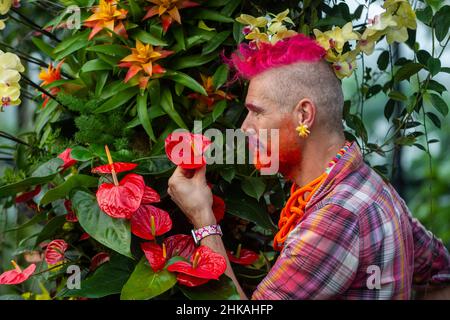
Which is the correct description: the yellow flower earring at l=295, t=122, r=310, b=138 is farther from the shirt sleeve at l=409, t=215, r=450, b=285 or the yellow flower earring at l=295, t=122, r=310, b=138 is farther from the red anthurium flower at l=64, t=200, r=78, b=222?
the red anthurium flower at l=64, t=200, r=78, b=222

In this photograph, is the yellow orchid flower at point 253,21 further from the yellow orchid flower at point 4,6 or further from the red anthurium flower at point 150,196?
the yellow orchid flower at point 4,6

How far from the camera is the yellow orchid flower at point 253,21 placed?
147cm

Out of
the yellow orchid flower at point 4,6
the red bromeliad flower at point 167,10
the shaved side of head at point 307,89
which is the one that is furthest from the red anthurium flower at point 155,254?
the yellow orchid flower at point 4,6

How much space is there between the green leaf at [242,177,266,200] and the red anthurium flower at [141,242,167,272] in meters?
0.25

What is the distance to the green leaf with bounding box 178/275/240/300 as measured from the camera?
4.42 ft

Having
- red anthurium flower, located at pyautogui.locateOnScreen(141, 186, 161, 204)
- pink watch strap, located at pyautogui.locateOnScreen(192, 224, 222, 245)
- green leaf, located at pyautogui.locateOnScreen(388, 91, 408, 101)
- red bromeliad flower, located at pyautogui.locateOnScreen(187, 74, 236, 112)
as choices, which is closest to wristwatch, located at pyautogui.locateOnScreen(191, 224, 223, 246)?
pink watch strap, located at pyautogui.locateOnScreen(192, 224, 222, 245)

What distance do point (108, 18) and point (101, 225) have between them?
0.48 m

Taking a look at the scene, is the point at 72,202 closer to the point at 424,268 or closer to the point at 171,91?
the point at 171,91

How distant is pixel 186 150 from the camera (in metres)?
1.39

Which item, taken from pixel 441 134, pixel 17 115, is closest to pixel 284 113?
pixel 441 134

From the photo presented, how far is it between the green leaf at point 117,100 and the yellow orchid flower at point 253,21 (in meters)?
0.29

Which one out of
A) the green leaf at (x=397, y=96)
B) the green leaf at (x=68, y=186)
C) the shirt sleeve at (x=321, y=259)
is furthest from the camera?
the green leaf at (x=397, y=96)

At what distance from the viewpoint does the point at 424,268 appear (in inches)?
61.9

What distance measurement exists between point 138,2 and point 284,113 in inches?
18.7
